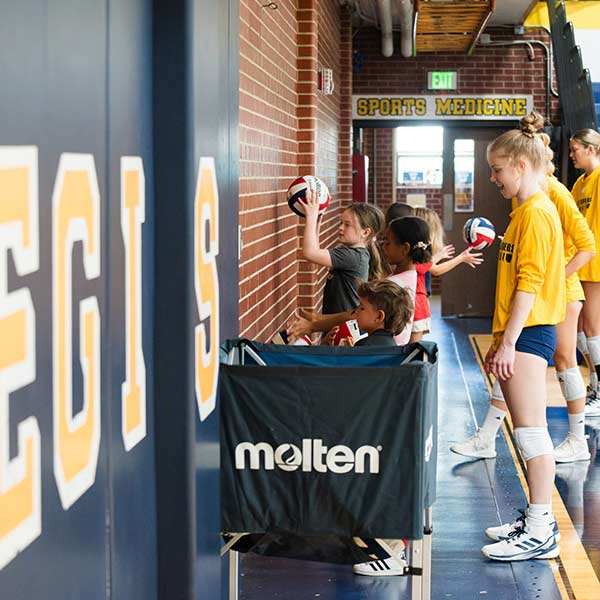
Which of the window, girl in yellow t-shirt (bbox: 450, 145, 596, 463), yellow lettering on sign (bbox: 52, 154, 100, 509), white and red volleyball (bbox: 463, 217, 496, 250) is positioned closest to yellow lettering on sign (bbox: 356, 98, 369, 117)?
the window

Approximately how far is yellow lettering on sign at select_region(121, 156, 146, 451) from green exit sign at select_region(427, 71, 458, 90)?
39.4ft

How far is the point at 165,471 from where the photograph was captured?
2949 mm

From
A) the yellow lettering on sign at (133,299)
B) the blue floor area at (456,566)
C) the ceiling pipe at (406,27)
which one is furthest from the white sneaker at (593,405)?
the yellow lettering on sign at (133,299)

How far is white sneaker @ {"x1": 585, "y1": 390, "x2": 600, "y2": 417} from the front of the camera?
758 centimetres

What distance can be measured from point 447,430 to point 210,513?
14.2 feet

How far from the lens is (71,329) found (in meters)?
2.15

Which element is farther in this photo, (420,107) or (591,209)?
(420,107)

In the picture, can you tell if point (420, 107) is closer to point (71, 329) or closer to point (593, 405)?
point (593, 405)

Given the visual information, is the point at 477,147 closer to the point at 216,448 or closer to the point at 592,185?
the point at 592,185

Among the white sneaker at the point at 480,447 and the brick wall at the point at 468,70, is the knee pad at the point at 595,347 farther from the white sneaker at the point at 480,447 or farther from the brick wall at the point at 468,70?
the brick wall at the point at 468,70

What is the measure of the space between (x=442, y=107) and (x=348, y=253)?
914 centimetres

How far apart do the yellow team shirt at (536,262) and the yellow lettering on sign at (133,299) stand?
2.10 metres

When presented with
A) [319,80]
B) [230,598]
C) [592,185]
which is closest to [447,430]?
[592,185]

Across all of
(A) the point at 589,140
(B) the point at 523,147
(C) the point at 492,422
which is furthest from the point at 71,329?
(A) the point at 589,140
